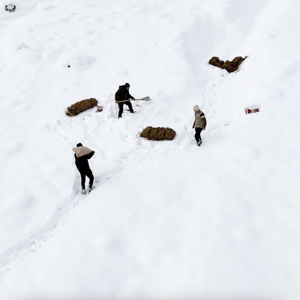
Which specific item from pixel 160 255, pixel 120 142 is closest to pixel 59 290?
pixel 160 255

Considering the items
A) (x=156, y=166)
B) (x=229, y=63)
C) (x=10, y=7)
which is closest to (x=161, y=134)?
(x=156, y=166)

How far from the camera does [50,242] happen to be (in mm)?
5477

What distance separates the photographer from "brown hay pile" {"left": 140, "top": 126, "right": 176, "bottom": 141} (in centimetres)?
820

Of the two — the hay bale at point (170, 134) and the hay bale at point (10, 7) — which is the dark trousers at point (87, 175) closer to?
the hay bale at point (170, 134)

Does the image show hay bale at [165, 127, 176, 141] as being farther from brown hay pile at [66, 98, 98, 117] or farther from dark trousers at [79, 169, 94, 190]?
brown hay pile at [66, 98, 98, 117]

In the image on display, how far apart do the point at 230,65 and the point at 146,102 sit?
466 centimetres

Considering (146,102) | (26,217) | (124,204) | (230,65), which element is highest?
(230,65)

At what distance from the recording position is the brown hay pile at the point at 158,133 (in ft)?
26.9

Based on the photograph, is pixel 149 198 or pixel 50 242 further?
pixel 149 198

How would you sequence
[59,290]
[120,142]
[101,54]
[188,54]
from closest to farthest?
1. [59,290]
2. [120,142]
3. [188,54]
4. [101,54]

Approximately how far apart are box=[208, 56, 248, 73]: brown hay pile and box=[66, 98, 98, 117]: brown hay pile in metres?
6.21

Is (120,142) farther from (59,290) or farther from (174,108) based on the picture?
(59,290)

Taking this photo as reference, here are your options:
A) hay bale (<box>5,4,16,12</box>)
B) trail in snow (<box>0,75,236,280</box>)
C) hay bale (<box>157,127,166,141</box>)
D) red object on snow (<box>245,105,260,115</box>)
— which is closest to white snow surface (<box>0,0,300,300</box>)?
trail in snow (<box>0,75,236,280</box>)

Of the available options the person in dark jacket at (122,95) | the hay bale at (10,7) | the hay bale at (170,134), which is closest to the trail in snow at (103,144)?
the hay bale at (170,134)
